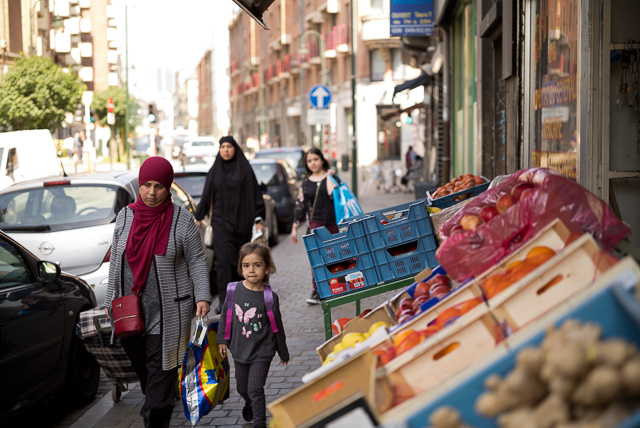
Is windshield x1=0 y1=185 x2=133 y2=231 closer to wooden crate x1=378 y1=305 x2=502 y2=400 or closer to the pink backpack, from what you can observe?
the pink backpack

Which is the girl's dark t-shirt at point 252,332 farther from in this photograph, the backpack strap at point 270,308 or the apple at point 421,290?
the apple at point 421,290

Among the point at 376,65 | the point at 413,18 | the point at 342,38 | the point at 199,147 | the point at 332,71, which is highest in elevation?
the point at 342,38

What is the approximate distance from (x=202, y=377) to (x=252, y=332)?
39 centimetres

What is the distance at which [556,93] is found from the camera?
6887 mm

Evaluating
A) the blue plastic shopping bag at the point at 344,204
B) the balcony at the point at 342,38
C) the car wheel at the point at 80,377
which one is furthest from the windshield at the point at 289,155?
the balcony at the point at 342,38

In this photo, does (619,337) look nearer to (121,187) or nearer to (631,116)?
(631,116)

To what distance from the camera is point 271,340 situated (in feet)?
16.9

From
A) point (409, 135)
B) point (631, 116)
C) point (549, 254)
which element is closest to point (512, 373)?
point (549, 254)

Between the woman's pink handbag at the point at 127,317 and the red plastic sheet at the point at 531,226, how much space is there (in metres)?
1.85

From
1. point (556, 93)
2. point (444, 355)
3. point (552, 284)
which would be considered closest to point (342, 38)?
point (556, 93)

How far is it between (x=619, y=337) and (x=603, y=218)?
161 cm

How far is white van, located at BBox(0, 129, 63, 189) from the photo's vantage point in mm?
17406

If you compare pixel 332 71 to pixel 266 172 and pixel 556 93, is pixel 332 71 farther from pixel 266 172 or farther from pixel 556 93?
pixel 556 93

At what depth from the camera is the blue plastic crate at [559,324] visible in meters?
2.19
